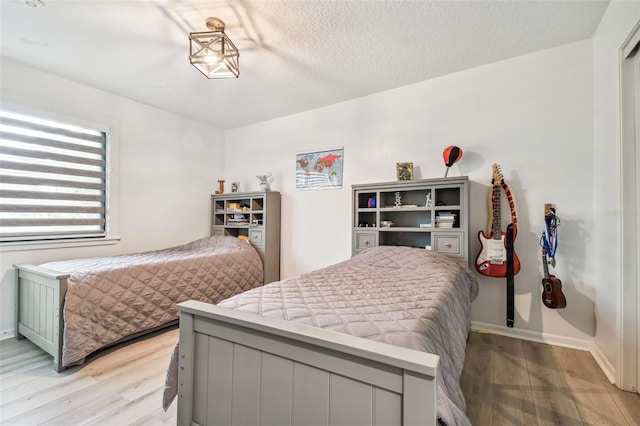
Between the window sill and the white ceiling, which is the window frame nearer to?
the window sill

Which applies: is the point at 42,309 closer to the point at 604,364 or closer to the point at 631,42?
the point at 604,364

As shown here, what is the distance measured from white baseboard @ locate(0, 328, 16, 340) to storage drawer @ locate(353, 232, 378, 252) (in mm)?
3229

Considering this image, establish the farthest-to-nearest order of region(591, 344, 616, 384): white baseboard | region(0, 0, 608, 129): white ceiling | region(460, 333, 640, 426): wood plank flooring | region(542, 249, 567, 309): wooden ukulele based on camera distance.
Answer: region(542, 249, 567, 309): wooden ukulele, region(0, 0, 608, 129): white ceiling, region(591, 344, 616, 384): white baseboard, region(460, 333, 640, 426): wood plank flooring

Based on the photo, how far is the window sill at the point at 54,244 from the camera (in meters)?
2.46

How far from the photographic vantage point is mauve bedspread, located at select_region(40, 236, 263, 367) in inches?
78.6

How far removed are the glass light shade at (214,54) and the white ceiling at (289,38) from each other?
19cm

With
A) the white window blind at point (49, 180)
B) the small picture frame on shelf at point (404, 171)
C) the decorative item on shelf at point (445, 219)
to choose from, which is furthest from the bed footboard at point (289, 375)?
the white window blind at point (49, 180)

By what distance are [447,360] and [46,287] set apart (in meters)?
2.77

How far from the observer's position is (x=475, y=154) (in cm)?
267

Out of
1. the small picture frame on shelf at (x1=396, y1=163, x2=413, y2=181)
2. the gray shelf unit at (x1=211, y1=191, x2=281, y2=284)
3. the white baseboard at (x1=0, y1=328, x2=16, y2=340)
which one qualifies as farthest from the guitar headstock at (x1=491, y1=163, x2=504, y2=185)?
the white baseboard at (x1=0, y1=328, x2=16, y2=340)

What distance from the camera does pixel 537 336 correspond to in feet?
7.83

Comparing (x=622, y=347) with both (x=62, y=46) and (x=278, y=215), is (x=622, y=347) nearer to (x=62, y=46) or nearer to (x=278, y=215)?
(x=278, y=215)

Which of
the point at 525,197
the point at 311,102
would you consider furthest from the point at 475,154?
the point at 311,102

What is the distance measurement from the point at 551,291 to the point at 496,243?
1.70ft
